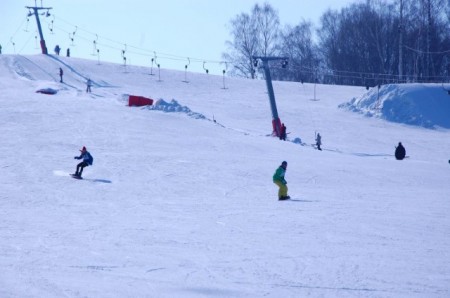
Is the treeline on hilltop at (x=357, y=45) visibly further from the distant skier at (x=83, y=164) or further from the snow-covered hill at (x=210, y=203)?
the distant skier at (x=83, y=164)

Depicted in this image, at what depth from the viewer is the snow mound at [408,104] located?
4131cm

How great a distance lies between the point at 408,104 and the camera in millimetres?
42500

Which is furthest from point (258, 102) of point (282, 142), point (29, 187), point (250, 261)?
point (250, 261)

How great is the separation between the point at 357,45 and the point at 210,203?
177 feet

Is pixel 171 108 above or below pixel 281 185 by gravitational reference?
above

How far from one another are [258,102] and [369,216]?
29.6 meters

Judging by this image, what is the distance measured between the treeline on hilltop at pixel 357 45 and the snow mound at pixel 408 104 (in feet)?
38.9

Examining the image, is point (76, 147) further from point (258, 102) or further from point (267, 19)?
point (267, 19)

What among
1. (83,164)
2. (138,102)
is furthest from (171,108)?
(83,164)

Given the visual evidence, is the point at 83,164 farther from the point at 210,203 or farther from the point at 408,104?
the point at 408,104

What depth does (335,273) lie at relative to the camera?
33.4 ft

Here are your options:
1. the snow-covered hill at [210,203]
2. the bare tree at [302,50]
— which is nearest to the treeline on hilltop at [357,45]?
the bare tree at [302,50]

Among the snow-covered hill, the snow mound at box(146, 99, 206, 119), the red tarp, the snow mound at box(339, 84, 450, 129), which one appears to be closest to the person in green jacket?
the snow-covered hill

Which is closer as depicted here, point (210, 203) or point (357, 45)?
point (210, 203)
